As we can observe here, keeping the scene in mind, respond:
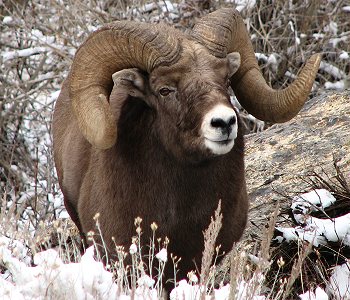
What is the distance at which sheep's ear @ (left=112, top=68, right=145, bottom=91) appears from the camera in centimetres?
771

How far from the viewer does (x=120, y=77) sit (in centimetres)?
772

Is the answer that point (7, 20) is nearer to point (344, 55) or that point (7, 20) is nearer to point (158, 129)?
point (344, 55)

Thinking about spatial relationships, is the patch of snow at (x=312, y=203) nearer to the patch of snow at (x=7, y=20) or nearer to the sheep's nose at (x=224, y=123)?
the sheep's nose at (x=224, y=123)

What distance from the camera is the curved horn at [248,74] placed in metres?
7.76

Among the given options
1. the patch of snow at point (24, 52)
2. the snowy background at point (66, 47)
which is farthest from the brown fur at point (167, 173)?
the patch of snow at point (24, 52)

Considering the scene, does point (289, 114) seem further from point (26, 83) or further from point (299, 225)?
point (26, 83)

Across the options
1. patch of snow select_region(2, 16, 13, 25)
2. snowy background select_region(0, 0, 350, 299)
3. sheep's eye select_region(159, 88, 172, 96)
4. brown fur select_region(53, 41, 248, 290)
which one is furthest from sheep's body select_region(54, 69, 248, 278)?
patch of snow select_region(2, 16, 13, 25)

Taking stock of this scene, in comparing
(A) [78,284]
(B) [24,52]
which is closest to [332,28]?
(B) [24,52]

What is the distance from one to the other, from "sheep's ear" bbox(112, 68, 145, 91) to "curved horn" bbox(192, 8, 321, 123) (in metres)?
0.52

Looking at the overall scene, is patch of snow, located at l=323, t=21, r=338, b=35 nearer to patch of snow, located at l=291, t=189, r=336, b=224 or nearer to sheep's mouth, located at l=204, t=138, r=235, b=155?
patch of snow, located at l=291, t=189, r=336, b=224

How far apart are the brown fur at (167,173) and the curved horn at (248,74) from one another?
27 cm

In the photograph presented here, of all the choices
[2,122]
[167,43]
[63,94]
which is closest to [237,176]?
[167,43]

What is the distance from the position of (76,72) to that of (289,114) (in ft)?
5.58

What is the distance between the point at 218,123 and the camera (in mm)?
6836
